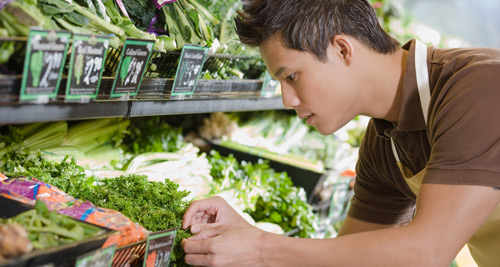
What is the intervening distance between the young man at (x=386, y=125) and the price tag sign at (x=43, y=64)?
2.02 ft

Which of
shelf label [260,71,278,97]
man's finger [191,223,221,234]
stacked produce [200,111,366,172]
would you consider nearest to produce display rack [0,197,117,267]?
man's finger [191,223,221,234]

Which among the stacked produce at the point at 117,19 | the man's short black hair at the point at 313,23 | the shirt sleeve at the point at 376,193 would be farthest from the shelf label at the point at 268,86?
the man's short black hair at the point at 313,23

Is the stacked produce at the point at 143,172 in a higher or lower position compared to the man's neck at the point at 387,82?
lower

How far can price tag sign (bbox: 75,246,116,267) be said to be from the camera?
120cm

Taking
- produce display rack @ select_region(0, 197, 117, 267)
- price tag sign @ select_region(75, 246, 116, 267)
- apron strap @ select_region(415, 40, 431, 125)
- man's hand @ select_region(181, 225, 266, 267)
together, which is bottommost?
man's hand @ select_region(181, 225, 266, 267)

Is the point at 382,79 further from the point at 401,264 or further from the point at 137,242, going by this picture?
the point at 137,242

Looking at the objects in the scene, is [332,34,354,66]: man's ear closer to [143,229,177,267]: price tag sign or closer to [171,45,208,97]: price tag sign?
[171,45,208,97]: price tag sign

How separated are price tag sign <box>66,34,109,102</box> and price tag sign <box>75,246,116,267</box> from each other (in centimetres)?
45

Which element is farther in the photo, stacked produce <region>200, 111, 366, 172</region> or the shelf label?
stacked produce <region>200, 111, 366, 172</region>

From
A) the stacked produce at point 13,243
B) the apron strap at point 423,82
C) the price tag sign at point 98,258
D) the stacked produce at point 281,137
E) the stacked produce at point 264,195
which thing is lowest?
the stacked produce at point 281,137

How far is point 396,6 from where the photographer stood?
604cm

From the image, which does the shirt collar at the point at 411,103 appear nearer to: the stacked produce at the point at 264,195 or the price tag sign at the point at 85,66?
the price tag sign at the point at 85,66

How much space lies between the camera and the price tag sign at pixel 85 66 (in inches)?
54.1

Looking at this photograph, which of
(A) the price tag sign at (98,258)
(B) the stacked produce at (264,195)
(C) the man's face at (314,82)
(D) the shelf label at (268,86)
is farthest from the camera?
(B) the stacked produce at (264,195)
